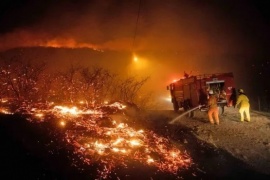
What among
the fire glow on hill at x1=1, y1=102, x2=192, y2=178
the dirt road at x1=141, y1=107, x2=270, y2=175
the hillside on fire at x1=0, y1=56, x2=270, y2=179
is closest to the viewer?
the hillside on fire at x1=0, y1=56, x2=270, y2=179

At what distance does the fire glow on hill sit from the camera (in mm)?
7306

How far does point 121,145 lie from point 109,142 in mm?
381

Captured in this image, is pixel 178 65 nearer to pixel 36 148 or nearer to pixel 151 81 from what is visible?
pixel 151 81

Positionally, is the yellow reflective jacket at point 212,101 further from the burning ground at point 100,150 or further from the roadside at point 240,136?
the burning ground at point 100,150

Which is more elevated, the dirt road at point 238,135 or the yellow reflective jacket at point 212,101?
the yellow reflective jacket at point 212,101

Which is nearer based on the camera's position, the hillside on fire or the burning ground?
the burning ground

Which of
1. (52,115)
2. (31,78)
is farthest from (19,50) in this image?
(52,115)

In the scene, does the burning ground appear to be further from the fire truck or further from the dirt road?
the fire truck

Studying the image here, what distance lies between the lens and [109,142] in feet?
27.3

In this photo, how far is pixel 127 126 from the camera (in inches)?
407

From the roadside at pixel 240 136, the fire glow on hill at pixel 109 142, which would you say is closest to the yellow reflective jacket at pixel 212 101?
the roadside at pixel 240 136

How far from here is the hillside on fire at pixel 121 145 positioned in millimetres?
6652

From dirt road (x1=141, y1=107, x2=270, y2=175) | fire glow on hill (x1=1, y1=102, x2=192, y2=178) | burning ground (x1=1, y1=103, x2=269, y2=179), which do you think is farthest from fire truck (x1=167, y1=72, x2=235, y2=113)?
fire glow on hill (x1=1, y1=102, x2=192, y2=178)

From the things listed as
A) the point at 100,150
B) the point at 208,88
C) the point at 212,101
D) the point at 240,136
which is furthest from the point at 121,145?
the point at 208,88
